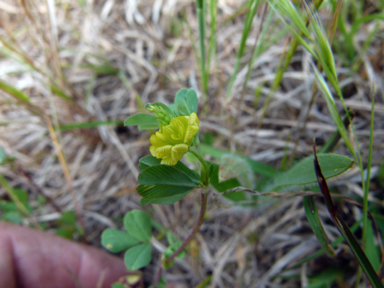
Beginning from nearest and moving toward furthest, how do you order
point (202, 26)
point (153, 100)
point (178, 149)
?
point (178, 149)
point (202, 26)
point (153, 100)

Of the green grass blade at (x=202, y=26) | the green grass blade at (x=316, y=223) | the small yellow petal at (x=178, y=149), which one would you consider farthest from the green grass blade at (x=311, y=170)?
the green grass blade at (x=202, y=26)

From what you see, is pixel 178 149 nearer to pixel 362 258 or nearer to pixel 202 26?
pixel 362 258

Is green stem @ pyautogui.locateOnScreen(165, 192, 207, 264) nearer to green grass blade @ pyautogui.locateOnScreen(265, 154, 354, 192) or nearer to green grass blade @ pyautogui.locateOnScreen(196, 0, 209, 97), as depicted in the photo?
green grass blade @ pyautogui.locateOnScreen(265, 154, 354, 192)

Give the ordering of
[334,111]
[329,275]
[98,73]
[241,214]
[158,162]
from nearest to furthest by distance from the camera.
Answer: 1. [158,162]
2. [334,111]
3. [329,275]
4. [241,214]
5. [98,73]

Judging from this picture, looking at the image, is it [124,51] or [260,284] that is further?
[124,51]

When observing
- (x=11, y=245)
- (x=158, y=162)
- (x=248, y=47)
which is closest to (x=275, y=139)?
(x=248, y=47)

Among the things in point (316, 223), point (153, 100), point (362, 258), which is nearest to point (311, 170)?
point (316, 223)

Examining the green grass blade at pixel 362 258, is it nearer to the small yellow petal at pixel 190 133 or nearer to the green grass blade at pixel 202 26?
the small yellow petal at pixel 190 133

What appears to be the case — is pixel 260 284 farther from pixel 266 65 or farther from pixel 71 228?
pixel 266 65
